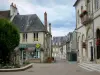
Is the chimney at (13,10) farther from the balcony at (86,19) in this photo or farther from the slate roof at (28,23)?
the balcony at (86,19)

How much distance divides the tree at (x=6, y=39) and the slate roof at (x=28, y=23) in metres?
26.5

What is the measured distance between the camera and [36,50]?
5309cm

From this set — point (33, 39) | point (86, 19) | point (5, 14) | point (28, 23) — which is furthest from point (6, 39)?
point (5, 14)

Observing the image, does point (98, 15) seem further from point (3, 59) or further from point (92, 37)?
point (3, 59)

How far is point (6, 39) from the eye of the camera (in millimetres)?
25375

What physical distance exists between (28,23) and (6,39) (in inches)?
1179

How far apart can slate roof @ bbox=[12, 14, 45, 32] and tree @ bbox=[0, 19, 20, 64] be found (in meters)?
26.5

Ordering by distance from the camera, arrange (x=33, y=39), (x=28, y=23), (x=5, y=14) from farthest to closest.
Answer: (x=5, y=14), (x=28, y=23), (x=33, y=39)

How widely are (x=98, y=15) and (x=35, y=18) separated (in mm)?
28076

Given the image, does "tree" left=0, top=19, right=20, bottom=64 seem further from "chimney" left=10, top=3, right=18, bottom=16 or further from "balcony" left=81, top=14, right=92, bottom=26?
"chimney" left=10, top=3, right=18, bottom=16

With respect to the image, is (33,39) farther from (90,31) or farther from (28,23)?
(90,31)

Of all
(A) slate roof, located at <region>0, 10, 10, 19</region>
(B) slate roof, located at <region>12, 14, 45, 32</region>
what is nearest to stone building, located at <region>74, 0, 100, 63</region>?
(B) slate roof, located at <region>12, 14, 45, 32</region>

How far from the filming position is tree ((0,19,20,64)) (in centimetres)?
2544

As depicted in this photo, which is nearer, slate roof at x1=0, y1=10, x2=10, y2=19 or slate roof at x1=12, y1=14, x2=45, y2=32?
slate roof at x1=12, y1=14, x2=45, y2=32
